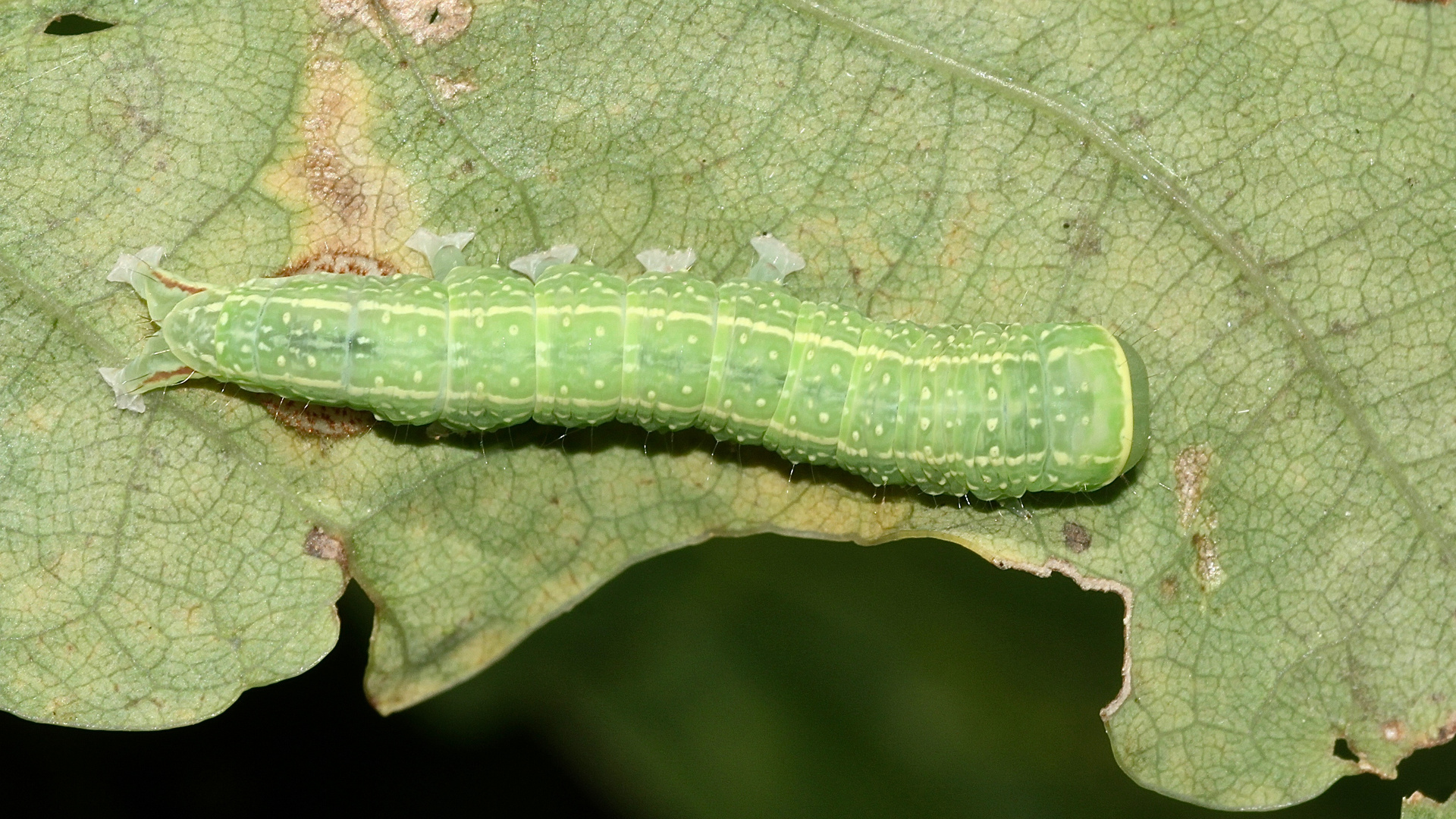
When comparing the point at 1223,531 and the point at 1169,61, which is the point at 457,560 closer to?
the point at 1223,531

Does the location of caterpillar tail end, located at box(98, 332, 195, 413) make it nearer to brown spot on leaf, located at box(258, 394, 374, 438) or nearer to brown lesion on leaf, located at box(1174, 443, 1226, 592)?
brown spot on leaf, located at box(258, 394, 374, 438)

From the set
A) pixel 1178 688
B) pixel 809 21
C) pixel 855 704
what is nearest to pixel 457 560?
pixel 855 704

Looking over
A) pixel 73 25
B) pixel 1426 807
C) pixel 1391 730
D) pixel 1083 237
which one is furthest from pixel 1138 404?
pixel 73 25

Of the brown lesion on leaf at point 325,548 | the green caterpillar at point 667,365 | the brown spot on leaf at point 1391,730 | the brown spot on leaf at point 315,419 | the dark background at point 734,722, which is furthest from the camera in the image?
the dark background at point 734,722

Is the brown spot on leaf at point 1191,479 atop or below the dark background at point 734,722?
atop

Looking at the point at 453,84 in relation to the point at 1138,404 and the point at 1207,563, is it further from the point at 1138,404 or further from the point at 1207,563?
the point at 1207,563

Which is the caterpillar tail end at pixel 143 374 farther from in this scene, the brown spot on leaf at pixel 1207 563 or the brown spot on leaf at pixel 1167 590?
the brown spot on leaf at pixel 1207 563

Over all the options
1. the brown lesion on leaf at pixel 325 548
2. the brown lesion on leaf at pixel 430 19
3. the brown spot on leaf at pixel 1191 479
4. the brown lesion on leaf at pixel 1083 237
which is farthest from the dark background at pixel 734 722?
the brown lesion on leaf at pixel 430 19

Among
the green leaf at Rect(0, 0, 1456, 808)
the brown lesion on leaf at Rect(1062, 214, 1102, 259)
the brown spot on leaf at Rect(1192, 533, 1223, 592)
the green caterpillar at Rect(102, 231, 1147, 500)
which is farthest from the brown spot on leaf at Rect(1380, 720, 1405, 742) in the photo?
the brown lesion on leaf at Rect(1062, 214, 1102, 259)
